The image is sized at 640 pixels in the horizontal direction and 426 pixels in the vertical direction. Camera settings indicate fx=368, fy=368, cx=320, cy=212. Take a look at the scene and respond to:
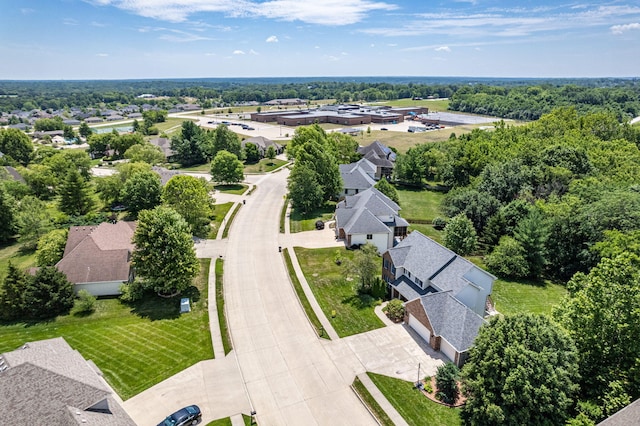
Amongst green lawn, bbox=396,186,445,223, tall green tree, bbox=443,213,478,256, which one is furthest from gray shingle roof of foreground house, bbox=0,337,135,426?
green lawn, bbox=396,186,445,223

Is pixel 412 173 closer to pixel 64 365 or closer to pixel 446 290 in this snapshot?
pixel 446 290

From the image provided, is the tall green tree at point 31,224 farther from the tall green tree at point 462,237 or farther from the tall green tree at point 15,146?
the tall green tree at point 15,146

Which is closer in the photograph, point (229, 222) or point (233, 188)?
point (229, 222)

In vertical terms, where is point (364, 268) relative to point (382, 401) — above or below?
above

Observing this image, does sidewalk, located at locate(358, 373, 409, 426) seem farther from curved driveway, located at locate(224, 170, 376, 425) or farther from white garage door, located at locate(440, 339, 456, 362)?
white garage door, located at locate(440, 339, 456, 362)

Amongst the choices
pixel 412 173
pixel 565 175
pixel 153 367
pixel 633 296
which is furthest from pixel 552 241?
pixel 153 367

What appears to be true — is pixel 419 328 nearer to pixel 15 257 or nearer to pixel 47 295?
pixel 47 295

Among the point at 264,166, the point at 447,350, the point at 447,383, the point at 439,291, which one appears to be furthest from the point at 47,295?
the point at 264,166

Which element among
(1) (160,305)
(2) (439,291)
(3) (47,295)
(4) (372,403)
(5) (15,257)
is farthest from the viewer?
(5) (15,257)
